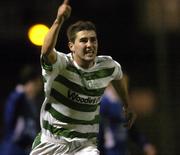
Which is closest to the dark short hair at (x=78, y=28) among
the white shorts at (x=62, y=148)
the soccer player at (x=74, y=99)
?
the soccer player at (x=74, y=99)

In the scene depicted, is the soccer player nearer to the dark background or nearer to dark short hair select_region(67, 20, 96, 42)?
dark short hair select_region(67, 20, 96, 42)

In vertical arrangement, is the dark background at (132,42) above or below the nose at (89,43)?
below

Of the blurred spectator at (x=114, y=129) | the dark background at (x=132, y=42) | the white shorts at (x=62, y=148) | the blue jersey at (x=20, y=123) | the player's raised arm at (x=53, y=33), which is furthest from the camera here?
the dark background at (x=132, y=42)

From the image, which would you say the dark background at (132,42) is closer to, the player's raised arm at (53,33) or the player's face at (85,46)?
the player's face at (85,46)

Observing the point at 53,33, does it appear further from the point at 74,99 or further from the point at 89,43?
the point at 74,99

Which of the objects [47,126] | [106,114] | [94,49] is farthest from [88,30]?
[106,114]

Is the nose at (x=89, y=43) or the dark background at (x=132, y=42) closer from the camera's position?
the nose at (x=89, y=43)

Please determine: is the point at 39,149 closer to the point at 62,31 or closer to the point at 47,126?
the point at 47,126

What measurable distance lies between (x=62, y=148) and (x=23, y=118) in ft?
11.5

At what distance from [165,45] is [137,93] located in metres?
1.07

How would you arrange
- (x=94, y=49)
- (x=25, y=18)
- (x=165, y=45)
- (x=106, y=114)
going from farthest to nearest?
(x=25, y=18) → (x=165, y=45) → (x=106, y=114) → (x=94, y=49)

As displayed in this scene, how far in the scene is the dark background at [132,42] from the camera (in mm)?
14570

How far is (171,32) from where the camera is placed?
15141mm

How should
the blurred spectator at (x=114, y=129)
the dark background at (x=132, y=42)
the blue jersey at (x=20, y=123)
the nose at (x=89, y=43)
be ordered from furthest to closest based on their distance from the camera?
the dark background at (x=132, y=42)
the blue jersey at (x=20, y=123)
the blurred spectator at (x=114, y=129)
the nose at (x=89, y=43)
